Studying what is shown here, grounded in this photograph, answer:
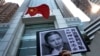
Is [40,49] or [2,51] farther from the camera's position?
[2,51]

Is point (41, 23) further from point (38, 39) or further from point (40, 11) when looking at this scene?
point (38, 39)

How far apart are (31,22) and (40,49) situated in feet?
24.9

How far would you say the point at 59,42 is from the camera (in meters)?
4.48

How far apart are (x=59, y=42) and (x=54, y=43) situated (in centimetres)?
13

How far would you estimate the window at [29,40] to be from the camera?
7.78 m

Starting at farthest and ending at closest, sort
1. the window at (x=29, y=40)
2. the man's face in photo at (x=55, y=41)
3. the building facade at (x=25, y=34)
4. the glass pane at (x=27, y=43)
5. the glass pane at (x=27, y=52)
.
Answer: the glass pane at (x=27, y=43) < the window at (x=29, y=40) < the glass pane at (x=27, y=52) < the building facade at (x=25, y=34) < the man's face in photo at (x=55, y=41)

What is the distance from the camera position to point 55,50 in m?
4.18

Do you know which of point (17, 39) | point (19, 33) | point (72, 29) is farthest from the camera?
point (19, 33)

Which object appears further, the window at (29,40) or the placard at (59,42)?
the window at (29,40)

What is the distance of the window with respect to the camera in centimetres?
778

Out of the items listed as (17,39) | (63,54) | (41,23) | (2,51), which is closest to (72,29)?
(63,54)

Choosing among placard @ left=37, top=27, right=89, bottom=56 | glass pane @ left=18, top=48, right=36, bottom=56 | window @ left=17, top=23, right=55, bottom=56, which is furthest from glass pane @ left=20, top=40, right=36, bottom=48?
placard @ left=37, top=27, right=89, bottom=56

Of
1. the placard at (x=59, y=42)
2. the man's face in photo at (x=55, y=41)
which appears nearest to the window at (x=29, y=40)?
the placard at (x=59, y=42)

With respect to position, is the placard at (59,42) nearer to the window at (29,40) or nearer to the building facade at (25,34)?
the building facade at (25,34)
